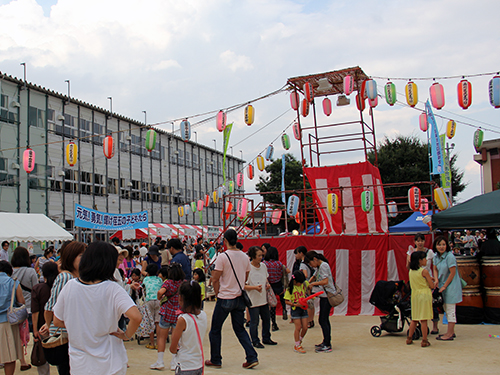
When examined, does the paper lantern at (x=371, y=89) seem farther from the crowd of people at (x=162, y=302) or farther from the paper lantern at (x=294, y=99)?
the crowd of people at (x=162, y=302)

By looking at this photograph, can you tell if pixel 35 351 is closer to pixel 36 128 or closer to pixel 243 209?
pixel 243 209

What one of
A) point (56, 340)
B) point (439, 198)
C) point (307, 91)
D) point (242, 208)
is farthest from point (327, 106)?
point (56, 340)

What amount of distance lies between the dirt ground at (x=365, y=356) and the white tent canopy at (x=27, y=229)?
862 centimetres

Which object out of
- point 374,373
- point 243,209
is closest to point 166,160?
point 243,209

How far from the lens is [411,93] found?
36.6 ft

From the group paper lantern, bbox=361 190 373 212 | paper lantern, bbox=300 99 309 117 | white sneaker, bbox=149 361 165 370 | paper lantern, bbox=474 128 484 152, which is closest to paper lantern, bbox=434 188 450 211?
paper lantern, bbox=361 190 373 212

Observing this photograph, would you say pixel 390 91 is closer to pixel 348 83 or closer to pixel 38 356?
pixel 348 83

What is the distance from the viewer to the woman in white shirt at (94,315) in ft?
9.41

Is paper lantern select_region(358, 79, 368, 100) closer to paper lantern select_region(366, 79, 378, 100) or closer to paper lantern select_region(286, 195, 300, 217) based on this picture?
paper lantern select_region(366, 79, 378, 100)

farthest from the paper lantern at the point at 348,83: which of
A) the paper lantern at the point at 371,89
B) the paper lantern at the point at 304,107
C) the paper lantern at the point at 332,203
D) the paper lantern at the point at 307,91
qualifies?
the paper lantern at the point at 332,203

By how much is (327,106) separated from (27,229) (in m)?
11.5

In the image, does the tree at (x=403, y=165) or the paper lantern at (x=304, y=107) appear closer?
the paper lantern at (x=304, y=107)

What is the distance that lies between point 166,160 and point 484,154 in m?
25.3

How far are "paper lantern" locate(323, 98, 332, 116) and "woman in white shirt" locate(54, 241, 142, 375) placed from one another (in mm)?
13533
